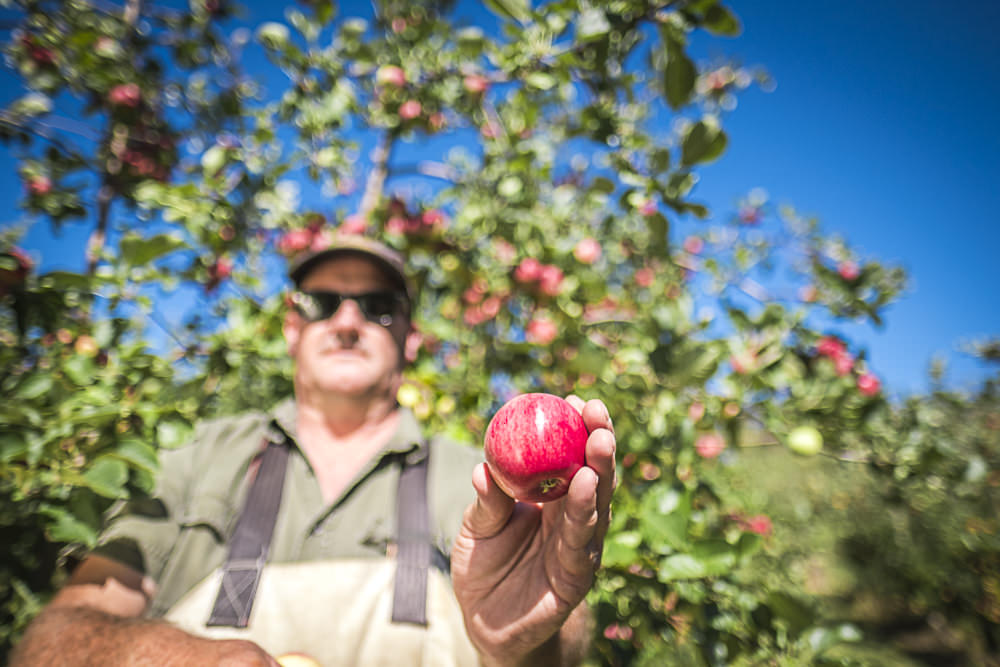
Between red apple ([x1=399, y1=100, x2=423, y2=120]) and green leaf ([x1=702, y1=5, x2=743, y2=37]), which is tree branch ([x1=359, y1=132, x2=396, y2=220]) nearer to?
red apple ([x1=399, y1=100, x2=423, y2=120])

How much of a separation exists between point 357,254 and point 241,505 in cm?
114

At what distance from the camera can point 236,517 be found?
1.56m

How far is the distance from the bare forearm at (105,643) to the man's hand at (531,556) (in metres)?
0.46

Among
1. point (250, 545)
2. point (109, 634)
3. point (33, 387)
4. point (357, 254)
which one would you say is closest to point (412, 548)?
point (250, 545)

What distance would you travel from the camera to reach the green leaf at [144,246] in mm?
1583

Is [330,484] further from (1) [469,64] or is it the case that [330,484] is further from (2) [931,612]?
(2) [931,612]

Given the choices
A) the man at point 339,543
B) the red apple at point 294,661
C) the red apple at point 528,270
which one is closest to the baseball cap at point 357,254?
the man at point 339,543

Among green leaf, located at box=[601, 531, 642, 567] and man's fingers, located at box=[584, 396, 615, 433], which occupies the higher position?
man's fingers, located at box=[584, 396, 615, 433]

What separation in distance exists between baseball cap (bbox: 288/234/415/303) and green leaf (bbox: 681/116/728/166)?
4.49 ft

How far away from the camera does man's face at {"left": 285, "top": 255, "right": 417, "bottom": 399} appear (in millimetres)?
1858

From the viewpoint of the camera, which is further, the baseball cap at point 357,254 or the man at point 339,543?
the baseball cap at point 357,254

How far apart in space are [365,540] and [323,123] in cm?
209

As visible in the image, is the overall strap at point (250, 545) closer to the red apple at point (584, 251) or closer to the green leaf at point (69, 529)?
the green leaf at point (69, 529)

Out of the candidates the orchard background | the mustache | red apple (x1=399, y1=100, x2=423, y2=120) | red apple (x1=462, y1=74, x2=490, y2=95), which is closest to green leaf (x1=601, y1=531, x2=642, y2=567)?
the orchard background
